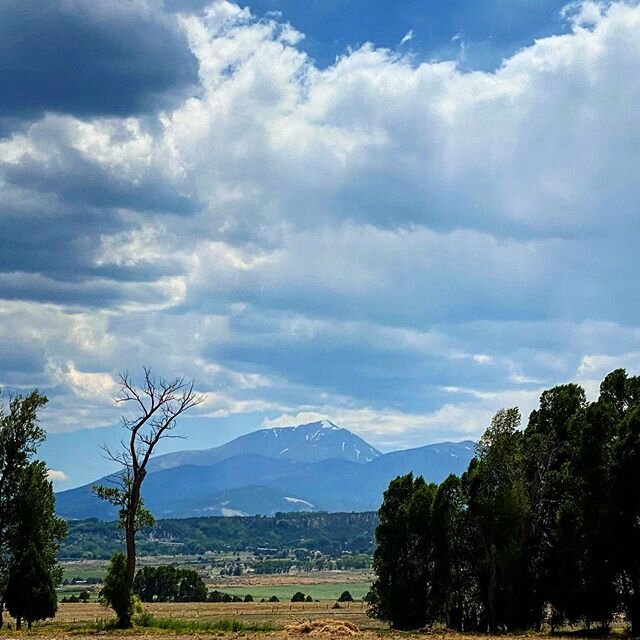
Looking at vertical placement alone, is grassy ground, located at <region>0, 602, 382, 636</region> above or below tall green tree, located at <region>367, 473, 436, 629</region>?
below

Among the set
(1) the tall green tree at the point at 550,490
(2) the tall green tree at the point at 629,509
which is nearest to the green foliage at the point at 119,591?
(1) the tall green tree at the point at 550,490

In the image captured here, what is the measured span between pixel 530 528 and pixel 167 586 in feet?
306

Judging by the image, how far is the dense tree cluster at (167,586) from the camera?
131000 mm

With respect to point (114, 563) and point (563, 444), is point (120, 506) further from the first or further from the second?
→ point (563, 444)

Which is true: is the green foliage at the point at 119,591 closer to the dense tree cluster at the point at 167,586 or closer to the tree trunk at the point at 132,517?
the tree trunk at the point at 132,517

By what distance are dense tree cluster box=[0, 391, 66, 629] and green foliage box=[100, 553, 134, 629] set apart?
23.5 ft

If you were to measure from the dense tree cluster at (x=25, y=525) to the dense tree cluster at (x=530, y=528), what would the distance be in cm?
2065

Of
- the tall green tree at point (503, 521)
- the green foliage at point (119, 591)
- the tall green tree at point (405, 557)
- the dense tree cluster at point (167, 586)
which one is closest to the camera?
the green foliage at point (119, 591)

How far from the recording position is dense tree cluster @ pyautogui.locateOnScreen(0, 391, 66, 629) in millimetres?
48781

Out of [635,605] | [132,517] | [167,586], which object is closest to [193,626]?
[132,517]

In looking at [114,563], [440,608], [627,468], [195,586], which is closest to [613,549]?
[627,468]

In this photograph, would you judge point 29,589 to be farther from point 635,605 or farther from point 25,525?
point 635,605

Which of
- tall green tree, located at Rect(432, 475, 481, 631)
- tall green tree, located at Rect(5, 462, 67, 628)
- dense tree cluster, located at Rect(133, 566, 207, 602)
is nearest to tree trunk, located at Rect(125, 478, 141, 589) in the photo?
tall green tree, located at Rect(5, 462, 67, 628)

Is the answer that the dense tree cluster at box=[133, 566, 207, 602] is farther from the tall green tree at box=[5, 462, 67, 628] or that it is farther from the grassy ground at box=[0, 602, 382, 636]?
the tall green tree at box=[5, 462, 67, 628]
